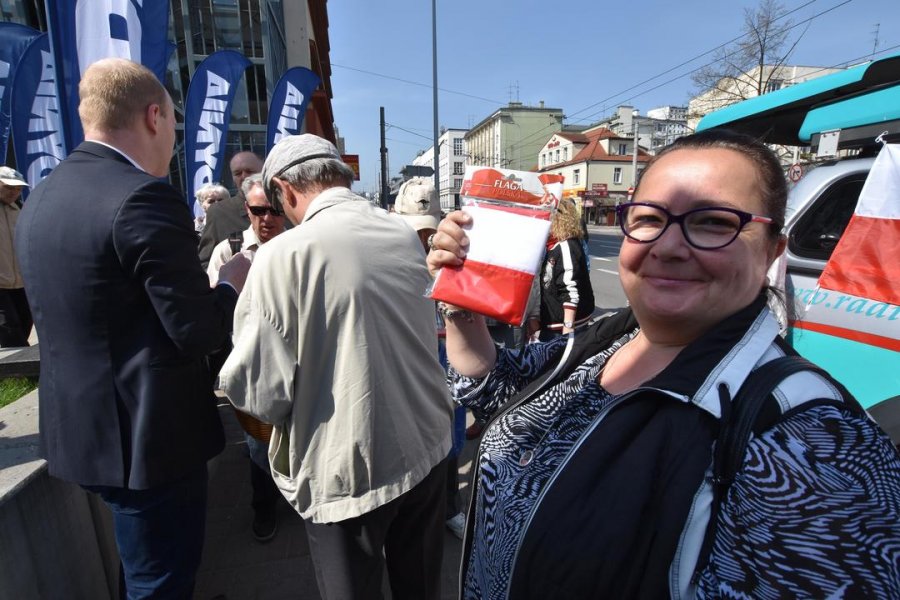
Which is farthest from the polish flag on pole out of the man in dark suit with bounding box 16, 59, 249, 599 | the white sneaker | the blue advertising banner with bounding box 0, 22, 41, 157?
the blue advertising banner with bounding box 0, 22, 41, 157

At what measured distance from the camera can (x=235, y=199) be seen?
12.0ft

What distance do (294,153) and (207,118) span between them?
560 centimetres

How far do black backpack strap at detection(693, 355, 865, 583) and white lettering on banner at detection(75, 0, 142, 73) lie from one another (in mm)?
3737

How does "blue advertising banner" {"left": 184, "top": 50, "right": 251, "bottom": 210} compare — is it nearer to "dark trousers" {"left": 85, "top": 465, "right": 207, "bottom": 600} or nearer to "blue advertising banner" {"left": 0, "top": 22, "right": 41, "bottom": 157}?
"blue advertising banner" {"left": 0, "top": 22, "right": 41, "bottom": 157}

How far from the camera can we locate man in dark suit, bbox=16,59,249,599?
53.1 inches

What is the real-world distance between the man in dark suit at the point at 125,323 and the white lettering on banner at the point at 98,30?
1.86 meters

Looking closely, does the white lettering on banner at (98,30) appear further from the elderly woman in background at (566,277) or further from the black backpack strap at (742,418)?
the black backpack strap at (742,418)

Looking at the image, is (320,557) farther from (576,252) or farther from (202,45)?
(202,45)

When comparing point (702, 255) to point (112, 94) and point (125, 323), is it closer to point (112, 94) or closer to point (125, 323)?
point (125, 323)

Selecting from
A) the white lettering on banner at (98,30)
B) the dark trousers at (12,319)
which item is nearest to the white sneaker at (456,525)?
the white lettering on banner at (98,30)

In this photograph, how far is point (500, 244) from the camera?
111 centimetres

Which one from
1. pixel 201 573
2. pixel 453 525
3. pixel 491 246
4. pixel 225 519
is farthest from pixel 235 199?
pixel 491 246

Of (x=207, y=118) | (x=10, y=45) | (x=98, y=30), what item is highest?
(x=10, y=45)

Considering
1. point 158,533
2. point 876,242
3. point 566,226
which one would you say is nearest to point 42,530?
point 158,533
